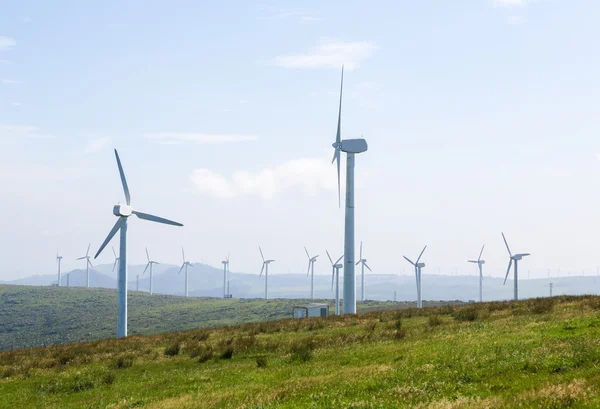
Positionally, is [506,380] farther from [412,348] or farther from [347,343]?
[347,343]

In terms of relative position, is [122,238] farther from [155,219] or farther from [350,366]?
[350,366]

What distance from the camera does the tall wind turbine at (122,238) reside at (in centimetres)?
6494

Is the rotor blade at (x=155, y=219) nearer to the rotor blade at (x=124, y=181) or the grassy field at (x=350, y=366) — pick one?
the rotor blade at (x=124, y=181)

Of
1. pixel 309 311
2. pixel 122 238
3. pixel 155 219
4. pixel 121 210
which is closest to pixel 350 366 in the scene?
pixel 122 238

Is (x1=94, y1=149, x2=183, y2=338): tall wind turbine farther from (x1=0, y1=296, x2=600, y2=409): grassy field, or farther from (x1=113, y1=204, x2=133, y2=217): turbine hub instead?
(x1=0, y1=296, x2=600, y2=409): grassy field

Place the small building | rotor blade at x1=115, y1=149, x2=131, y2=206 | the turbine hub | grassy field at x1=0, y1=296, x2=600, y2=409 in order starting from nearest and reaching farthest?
1. grassy field at x1=0, y1=296, x2=600, y2=409
2. the turbine hub
3. the small building
4. rotor blade at x1=115, y1=149, x2=131, y2=206

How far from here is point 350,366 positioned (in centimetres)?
2498

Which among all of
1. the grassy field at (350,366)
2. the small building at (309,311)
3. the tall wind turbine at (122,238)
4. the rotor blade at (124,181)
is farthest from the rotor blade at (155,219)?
the grassy field at (350,366)

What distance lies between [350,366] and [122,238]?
4880 cm

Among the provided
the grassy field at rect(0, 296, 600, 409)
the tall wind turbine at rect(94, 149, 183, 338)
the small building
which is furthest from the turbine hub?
the grassy field at rect(0, 296, 600, 409)

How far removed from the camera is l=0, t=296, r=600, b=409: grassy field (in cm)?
1797

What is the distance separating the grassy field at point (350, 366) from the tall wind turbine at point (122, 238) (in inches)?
825

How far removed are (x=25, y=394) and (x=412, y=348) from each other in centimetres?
1620

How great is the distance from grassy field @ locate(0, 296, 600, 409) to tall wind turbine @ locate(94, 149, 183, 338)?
2096 centimetres
